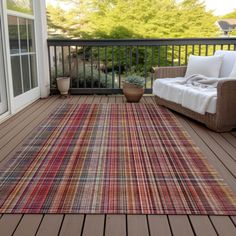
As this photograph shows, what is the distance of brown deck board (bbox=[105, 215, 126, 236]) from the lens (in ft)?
5.31

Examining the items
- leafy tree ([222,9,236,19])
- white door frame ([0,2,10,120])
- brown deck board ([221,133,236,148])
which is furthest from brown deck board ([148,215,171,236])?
leafy tree ([222,9,236,19])

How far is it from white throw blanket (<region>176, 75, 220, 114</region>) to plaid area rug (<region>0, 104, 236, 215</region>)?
0.32 m

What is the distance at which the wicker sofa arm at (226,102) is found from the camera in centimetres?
321

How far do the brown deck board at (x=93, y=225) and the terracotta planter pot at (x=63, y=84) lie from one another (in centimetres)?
378

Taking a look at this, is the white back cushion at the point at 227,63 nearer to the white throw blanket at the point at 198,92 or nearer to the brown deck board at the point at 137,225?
the white throw blanket at the point at 198,92

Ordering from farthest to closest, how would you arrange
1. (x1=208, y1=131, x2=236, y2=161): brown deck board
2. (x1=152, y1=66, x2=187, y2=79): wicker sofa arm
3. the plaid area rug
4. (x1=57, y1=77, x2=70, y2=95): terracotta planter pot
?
(x1=57, y1=77, x2=70, y2=95): terracotta planter pot < (x1=152, y1=66, x2=187, y2=79): wicker sofa arm < (x1=208, y1=131, x2=236, y2=161): brown deck board < the plaid area rug

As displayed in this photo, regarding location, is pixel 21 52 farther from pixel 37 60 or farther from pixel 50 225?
pixel 50 225

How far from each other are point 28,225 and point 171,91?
289cm

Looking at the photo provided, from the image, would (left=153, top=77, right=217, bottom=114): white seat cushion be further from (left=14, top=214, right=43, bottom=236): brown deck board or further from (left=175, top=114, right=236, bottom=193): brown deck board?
(left=14, top=214, right=43, bottom=236): brown deck board

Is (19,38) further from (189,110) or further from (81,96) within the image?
(189,110)

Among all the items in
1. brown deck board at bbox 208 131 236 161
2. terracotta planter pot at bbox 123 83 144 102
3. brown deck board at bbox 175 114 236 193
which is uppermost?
terracotta planter pot at bbox 123 83 144 102

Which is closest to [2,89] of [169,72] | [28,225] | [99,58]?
[99,58]

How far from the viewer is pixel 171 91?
4.14 metres

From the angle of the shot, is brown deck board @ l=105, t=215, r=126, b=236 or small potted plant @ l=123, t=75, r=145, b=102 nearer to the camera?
brown deck board @ l=105, t=215, r=126, b=236
